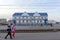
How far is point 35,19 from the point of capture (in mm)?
57781

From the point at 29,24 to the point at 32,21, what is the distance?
1.17 metres

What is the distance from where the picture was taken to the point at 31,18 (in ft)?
189

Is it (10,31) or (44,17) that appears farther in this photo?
(44,17)

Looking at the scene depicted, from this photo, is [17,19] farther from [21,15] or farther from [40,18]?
[40,18]

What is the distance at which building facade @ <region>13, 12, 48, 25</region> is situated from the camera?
2244 inches

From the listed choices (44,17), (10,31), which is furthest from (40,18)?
(10,31)

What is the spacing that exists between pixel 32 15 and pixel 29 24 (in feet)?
9.61

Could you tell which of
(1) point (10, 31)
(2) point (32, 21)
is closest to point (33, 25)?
(2) point (32, 21)

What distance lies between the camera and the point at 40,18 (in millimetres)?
57594

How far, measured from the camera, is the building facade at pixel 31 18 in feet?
187

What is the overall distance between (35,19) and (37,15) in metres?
1.35

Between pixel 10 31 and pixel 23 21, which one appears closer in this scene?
pixel 10 31

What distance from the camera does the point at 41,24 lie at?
188ft

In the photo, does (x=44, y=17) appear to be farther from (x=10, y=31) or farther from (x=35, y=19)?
(x=10, y=31)
